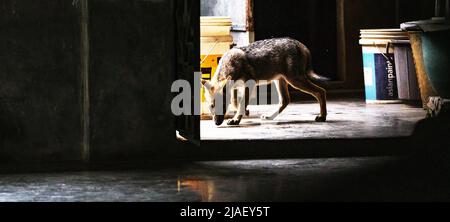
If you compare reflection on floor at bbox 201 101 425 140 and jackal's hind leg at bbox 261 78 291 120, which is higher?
jackal's hind leg at bbox 261 78 291 120

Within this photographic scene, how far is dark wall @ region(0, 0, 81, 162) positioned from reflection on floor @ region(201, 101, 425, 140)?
5.12ft

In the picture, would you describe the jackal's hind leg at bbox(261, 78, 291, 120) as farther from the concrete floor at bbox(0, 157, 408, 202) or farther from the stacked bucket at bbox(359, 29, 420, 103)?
the concrete floor at bbox(0, 157, 408, 202)

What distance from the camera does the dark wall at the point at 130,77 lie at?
9203 millimetres

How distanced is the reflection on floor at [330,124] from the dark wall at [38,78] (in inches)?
61.4

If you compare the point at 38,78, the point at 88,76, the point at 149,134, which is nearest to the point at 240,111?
the point at 149,134

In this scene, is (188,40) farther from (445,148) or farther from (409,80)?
(409,80)


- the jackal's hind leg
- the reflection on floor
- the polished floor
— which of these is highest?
the jackal's hind leg

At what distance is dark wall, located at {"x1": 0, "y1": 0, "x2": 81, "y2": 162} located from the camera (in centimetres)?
908

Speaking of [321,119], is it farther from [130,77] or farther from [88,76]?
[88,76]

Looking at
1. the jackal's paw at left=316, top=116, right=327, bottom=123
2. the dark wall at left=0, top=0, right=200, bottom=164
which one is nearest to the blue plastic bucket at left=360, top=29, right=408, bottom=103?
the jackal's paw at left=316, top=116, right=327, bottom=123

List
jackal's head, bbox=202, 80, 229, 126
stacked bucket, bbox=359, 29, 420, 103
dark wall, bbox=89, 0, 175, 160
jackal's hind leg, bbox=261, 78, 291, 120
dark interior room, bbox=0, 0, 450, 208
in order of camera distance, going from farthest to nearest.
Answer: stacked bucket, bbox=359, 29, 420, 103
jackal's hind leg, bbox=261, 78, 291, 120
jackal's head, bbox=202, 80, 229, 126
dark wall, bbox=89, 0, 175, 160
dark interior room, bbox=0, 0, 450, 208

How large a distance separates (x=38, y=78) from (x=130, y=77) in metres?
A: 0.92

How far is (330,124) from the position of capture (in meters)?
11.0
